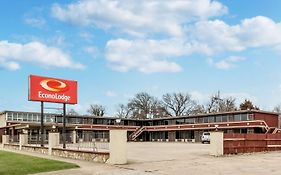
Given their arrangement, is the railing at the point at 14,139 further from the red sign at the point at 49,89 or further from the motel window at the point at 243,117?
the motel window at the point at 243,117

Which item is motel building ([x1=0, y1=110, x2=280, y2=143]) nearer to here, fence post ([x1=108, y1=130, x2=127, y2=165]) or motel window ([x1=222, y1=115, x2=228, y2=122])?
motel window ([x1=222, y1=115, x2=228, y2=122])

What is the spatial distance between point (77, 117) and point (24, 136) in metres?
36.9

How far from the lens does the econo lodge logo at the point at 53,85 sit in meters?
39.3

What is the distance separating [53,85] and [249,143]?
20423 millimetres

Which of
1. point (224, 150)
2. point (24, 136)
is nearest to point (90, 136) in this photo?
point (224, 150)

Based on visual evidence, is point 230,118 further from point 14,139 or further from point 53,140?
point 53,140

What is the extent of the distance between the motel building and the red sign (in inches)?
174

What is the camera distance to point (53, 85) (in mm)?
39656

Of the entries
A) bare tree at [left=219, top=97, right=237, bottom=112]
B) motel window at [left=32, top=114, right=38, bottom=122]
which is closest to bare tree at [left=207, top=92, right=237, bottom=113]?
bare tree at [left=219, top=97, right=237, bottom=112]

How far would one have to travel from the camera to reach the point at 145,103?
103688mm

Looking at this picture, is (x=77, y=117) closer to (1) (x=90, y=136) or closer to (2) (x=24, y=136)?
(2) (x=24, y=136)

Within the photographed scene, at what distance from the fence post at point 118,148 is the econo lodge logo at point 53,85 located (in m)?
19.6

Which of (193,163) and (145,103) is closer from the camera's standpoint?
(193,163)

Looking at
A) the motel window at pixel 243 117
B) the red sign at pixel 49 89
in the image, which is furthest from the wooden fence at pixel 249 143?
the motel window at pixel 243 117
